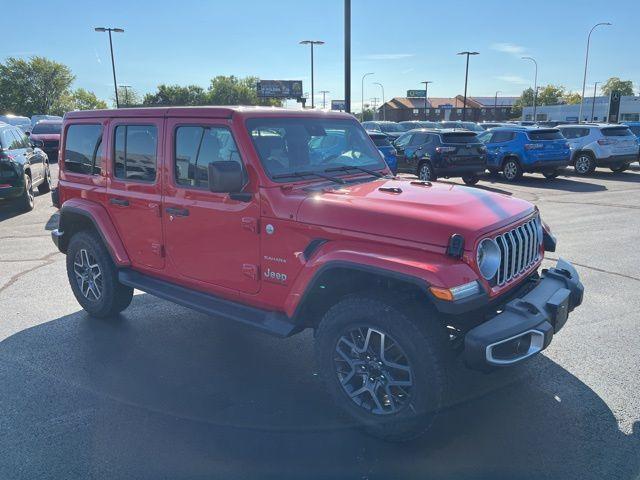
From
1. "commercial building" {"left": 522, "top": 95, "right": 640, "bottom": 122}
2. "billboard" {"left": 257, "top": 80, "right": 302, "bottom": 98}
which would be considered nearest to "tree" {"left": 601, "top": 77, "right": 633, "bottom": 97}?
"commercial building" {"left": 522, "top": 95, "right": 640, "bottom": 122}

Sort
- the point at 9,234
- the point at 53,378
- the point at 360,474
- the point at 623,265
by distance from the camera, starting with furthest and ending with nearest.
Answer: the point at 9,234
the point at 623,265
the point at 53,378
the point at 360,474

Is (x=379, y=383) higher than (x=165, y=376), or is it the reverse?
(x=379, y=383)

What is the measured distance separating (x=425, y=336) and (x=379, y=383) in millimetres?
494

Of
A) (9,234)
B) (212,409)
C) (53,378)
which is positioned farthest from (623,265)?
(9,234)

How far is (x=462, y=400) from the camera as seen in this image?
3.57 meters

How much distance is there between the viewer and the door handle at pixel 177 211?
3.98 metres

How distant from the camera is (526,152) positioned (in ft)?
51.7

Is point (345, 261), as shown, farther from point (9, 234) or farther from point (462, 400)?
point (9, 234)

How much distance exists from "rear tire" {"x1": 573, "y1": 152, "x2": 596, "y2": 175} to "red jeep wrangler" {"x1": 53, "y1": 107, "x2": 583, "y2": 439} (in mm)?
15178

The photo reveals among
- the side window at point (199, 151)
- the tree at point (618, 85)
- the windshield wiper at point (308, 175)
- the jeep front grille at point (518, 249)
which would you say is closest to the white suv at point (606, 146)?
→ the jeep front grille at point (518, 249)

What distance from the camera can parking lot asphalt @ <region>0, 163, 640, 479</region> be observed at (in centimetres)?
291

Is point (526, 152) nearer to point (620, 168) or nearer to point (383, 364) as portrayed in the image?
point (620, 168)

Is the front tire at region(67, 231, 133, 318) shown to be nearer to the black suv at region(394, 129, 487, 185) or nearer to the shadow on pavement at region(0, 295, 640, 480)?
A: the shadow on pavement at region(0, 295, 640, 480)

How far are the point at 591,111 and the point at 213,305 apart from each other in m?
76.5
